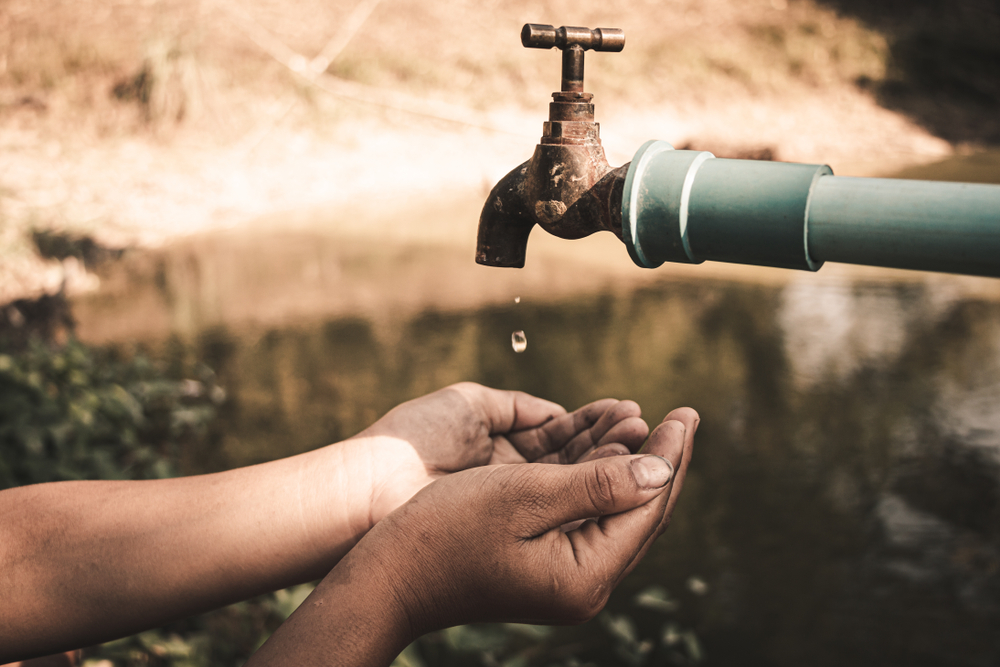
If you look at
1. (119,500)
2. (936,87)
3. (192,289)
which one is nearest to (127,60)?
(192,289)

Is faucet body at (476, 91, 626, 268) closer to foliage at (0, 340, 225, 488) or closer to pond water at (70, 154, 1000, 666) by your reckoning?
pond water at (70, 154, 1000, 666)

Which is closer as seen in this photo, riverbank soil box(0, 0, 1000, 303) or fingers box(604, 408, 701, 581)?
fingers box(604, 408, 701, 581)

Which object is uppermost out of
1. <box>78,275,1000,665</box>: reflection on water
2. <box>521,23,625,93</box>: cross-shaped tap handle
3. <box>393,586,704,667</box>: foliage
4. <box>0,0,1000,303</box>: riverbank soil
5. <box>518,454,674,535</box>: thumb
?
<box>0,0,1000,303</box>: riverbank soil

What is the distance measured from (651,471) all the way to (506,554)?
23 centimetres

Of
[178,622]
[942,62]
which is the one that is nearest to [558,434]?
[178,622]

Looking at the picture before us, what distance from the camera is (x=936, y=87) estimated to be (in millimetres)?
6387

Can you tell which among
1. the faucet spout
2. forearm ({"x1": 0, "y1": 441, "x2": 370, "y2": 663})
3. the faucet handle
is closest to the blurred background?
forearm ({"x1": 0, "y1": 441, "x2": 370, "y2": 663})

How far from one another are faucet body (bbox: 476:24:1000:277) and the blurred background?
106 centimetres

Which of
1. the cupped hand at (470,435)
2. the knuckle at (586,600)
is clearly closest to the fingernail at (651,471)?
the knuckle at (586,600)

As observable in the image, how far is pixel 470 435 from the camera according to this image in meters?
1.53

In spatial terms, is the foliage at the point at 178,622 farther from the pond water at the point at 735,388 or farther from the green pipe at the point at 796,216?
the green pipe at the point at 796,216

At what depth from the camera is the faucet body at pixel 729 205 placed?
761 mm

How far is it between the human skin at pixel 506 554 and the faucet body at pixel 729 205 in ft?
1.05

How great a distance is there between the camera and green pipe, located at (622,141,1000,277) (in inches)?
29.7
